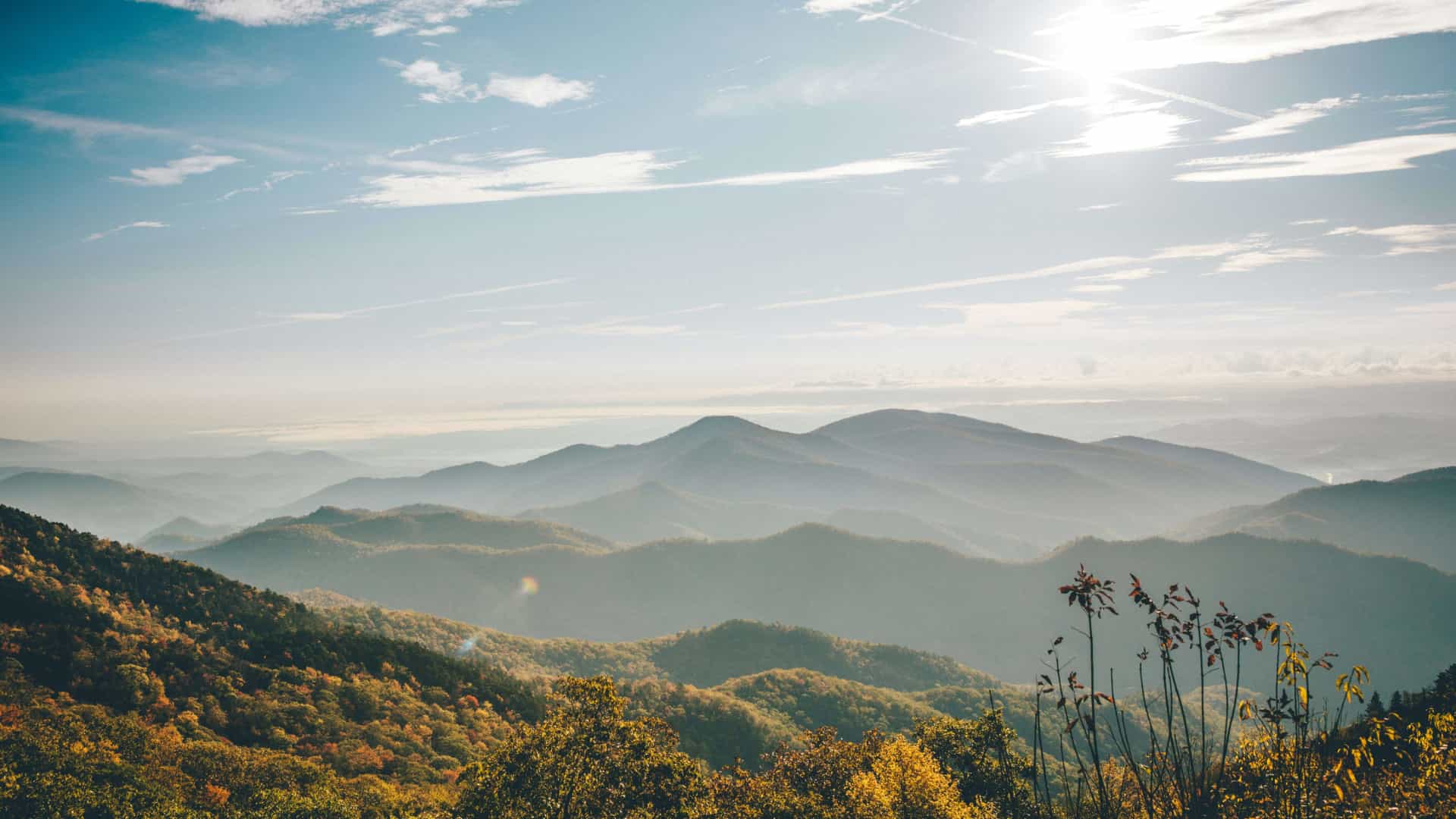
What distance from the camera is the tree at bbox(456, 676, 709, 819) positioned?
43.3 meters

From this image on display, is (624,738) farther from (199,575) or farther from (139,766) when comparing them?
(199,575)

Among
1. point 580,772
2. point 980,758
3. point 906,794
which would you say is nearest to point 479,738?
point 980,758

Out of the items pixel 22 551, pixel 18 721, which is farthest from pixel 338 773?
pixel 22 551

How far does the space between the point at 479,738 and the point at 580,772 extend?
104 m

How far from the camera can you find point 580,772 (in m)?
43.5

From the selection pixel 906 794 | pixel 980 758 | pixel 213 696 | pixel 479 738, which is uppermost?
pixel 906 794

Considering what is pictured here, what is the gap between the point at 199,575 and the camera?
17162 centimetres

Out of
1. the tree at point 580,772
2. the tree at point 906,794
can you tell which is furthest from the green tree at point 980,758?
the tree at point 580,772

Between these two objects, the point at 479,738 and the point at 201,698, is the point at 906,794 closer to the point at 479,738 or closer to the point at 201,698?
the point at 201,698

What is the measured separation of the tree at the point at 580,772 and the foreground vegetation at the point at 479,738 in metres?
0.13

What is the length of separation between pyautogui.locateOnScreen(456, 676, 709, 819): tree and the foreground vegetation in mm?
135

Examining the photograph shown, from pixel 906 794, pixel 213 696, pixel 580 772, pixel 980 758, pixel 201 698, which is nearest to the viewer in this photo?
pixel 580 772

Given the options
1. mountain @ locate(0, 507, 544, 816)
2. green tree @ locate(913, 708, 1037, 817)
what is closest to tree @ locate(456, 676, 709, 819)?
mountain @ locate(0, 507, 544, 816)

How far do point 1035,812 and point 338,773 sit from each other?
88.1 meters
